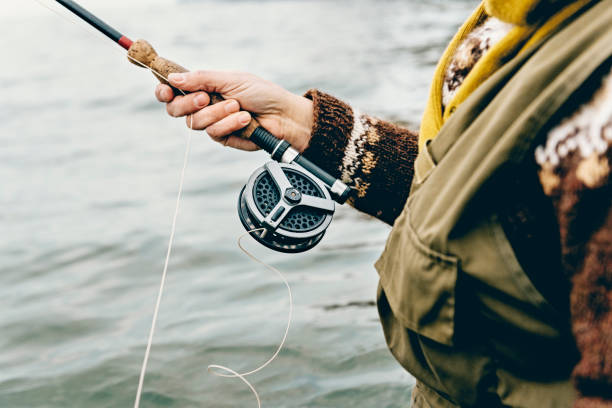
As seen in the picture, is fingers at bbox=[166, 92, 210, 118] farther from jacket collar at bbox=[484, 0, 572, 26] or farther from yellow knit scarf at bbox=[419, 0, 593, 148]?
jacket collar at bbox=[484, 0, 572, 26]

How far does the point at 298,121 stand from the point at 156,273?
2536 millimetres

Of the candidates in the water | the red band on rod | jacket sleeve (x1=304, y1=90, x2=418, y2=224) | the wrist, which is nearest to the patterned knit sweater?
jacket sleeve (x1=304, y1=90, x2=418, y2=224)

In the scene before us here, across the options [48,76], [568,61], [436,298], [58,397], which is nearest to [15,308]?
[58,397]

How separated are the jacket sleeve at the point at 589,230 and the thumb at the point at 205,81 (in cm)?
122

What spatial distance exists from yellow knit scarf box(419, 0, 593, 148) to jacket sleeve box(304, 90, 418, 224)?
22.2 inches

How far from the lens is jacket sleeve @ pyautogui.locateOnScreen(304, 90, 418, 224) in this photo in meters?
2.02

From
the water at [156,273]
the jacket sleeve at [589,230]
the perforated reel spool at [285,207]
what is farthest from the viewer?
the water at [156,273]

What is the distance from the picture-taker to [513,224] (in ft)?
3.71

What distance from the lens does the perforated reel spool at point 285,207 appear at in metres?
1.98

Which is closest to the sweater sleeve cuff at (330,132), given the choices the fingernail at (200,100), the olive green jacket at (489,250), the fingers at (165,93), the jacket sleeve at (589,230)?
the fingernail at (200,100)

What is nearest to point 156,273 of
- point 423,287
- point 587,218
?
point 423,287

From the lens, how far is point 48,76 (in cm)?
1191

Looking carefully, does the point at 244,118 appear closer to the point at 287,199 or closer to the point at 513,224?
the point at 287,199

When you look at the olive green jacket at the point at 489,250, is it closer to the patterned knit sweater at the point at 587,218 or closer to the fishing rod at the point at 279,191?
the patterned knit sweater at the point at 587,218
